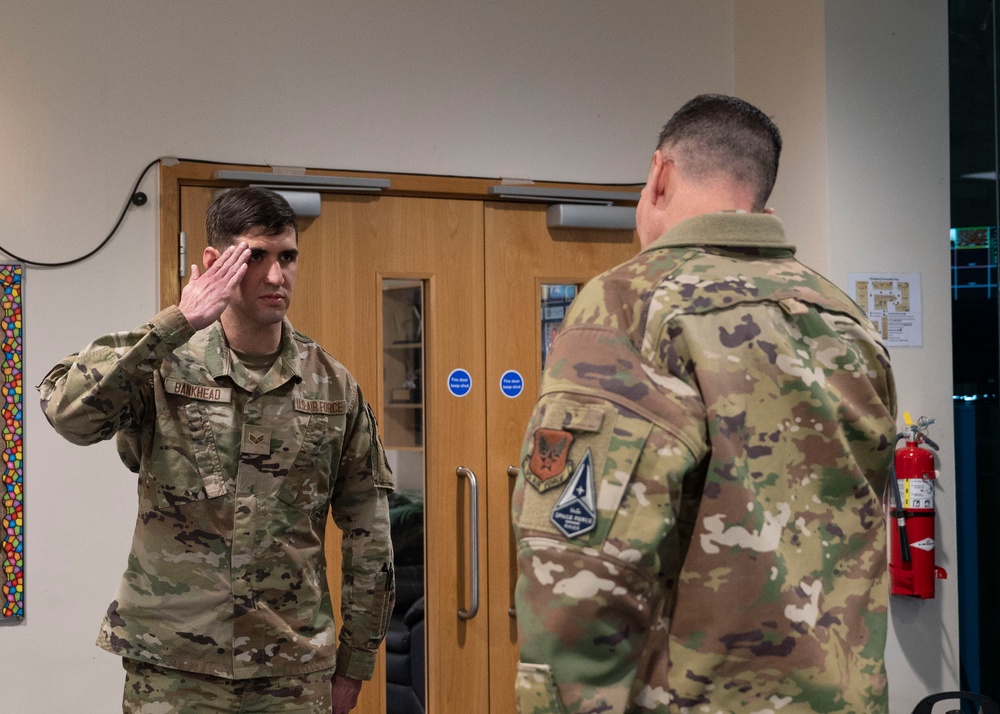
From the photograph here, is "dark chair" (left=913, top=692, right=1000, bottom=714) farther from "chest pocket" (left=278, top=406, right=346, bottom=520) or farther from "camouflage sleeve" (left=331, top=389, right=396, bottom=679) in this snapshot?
"chest pocket" (left=278, top=406, right=346, bottom=520)

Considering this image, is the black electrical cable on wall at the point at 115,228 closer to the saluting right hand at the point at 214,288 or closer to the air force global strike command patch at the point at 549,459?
the saluting right hand at the point at 214,288

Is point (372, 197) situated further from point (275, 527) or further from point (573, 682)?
point (573, 682)

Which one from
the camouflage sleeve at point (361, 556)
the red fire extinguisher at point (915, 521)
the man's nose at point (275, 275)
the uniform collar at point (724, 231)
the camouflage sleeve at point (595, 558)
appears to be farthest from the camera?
the red fire extinguisher at point (915, 521)

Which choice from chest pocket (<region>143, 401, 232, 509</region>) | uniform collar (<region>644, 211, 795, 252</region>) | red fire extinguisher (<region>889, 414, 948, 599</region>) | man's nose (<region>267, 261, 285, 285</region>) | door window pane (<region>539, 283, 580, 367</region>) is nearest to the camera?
uniform collar (<region>644, 211, 795, 252</region>)

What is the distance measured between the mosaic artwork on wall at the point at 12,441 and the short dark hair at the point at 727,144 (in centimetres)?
232

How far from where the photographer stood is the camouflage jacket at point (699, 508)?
1.24 metres

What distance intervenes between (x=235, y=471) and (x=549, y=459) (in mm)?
1085

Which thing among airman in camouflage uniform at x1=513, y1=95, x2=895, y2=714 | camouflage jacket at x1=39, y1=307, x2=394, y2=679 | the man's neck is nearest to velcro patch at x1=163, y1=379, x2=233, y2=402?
camouflage jacket at x1=39, y1=307, x2=394, y2=679

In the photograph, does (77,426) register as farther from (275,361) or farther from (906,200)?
(906,200)

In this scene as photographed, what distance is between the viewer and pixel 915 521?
132 inches

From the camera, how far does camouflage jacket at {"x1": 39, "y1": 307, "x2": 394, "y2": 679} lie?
2049 mm

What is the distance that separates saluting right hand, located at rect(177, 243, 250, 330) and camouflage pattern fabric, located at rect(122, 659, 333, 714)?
715 mm

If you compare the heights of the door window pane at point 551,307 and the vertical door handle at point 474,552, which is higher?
the door window pane at point 551,307

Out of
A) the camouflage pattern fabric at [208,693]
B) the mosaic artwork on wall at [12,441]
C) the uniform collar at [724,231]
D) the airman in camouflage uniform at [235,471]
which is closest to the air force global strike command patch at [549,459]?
the uniform collar at [724,231]
